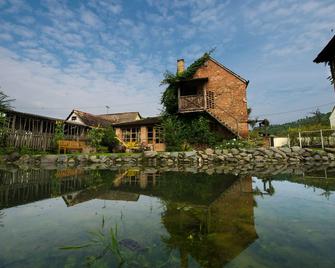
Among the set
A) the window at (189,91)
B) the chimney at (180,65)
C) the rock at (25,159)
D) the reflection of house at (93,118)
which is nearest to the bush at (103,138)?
the reflection of house at (93,118)

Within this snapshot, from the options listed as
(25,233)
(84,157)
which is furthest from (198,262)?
(84,157)

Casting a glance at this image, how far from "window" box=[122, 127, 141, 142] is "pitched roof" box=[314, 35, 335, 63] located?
46.9 ft

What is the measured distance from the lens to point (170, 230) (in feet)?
8.00

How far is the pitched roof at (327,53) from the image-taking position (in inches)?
405

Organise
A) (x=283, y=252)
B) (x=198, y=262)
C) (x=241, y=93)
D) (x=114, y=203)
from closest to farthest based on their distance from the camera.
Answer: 1. (x=198, y=262)
2. (x=283, y=252)
3. (x=114, y=203)
4. (x=241, y=93)

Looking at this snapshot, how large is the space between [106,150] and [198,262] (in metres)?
17.9

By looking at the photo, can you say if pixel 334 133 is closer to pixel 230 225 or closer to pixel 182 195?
pixel 182 195

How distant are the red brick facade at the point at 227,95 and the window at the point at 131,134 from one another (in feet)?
22.8

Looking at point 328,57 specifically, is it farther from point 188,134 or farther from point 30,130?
point 30,130

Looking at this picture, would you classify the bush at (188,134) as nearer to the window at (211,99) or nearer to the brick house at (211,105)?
the brick house at (211,105)

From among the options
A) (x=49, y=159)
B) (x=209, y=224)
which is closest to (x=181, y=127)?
(x=49, y=159)

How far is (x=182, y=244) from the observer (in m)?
2.04

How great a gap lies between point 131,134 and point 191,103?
6.84m

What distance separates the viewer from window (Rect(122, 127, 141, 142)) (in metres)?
20.0
